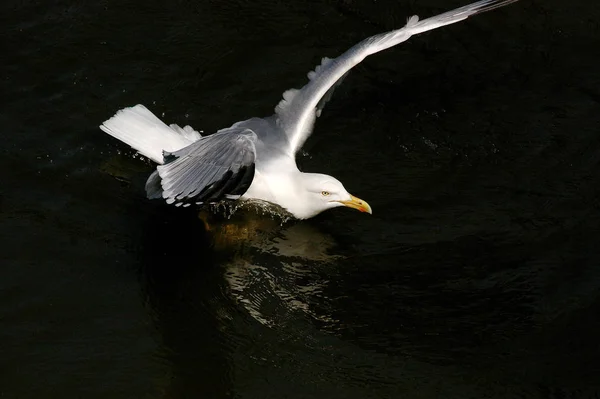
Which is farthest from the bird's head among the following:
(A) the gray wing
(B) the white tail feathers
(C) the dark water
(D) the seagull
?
(B) the white tail feathers

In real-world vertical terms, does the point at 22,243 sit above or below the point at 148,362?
above

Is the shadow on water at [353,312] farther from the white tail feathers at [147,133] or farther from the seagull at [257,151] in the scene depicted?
the white tail feathers at [147,133]

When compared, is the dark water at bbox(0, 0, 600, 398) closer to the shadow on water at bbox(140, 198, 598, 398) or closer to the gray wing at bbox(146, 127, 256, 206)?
the shadow on water at bbox(140, 198, 598, 398)

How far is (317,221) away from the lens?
6836 millimetres

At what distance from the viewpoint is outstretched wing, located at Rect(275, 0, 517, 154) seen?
725cm

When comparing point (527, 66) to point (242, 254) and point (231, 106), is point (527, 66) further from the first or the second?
point (242, 254)

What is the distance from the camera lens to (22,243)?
5.96 metres

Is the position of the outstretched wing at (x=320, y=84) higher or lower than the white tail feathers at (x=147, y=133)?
higher

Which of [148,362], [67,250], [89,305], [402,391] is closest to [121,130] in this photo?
[67,250]

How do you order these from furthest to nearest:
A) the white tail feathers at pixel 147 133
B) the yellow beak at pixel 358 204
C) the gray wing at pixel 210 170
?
the white tail feathers at pixel 147 133 → the yellow beak at pixel 358 204 → the gray wing at pixel 210 170

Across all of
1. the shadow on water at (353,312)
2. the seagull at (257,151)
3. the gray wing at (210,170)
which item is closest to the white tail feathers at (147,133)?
the seagull at (257,151)

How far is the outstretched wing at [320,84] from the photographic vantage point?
7246mm

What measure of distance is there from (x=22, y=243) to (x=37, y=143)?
1153 mm

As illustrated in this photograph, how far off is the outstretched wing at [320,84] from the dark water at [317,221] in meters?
0.22
